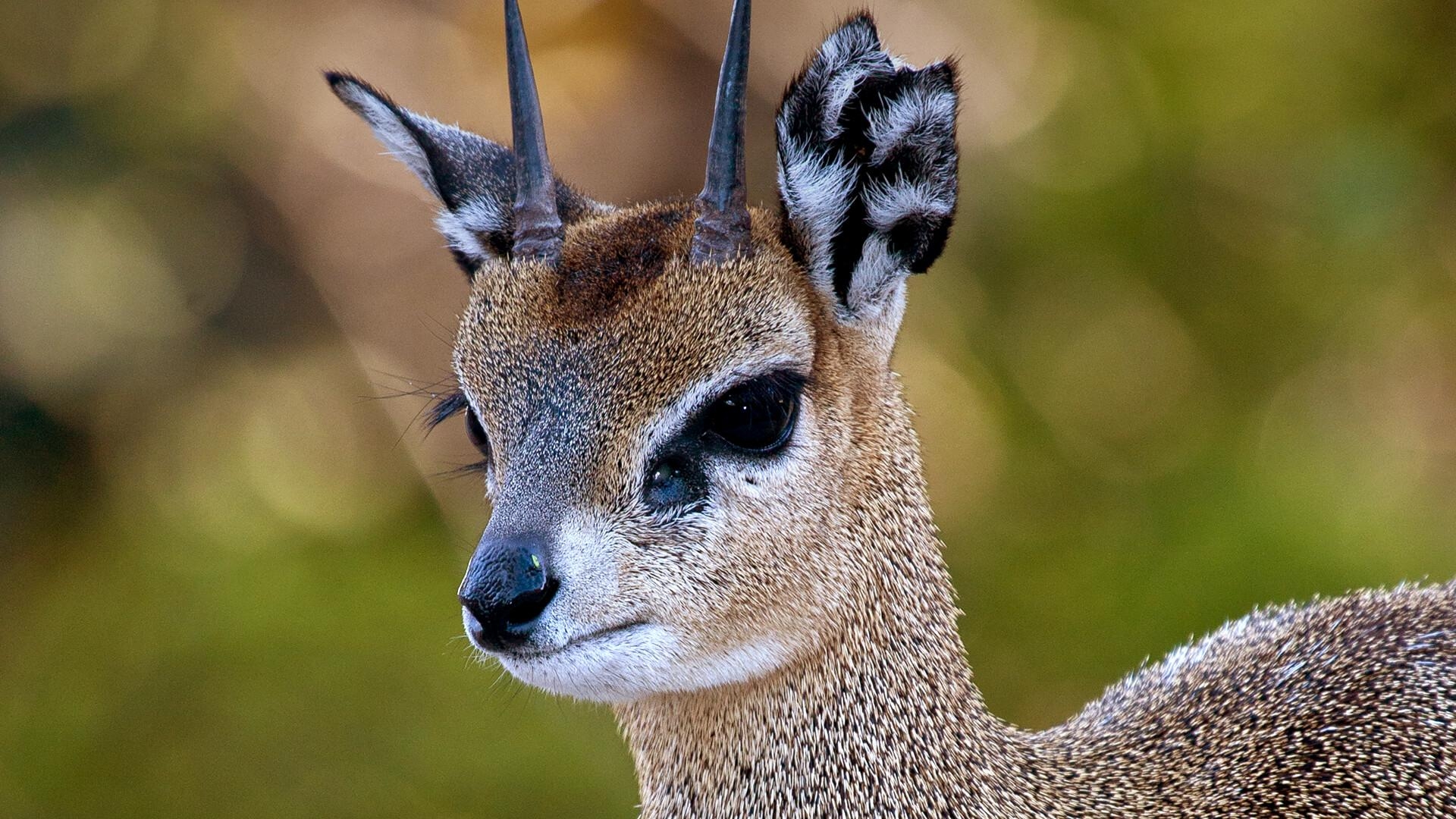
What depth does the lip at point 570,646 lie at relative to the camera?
2.43 m

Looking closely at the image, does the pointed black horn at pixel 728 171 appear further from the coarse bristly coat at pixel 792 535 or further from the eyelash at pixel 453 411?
the eyelash at pixel 453 411

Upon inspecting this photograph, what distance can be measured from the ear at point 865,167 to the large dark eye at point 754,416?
0.30m

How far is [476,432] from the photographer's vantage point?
2889mm

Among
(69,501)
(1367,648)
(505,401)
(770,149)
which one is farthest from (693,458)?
(69,501)

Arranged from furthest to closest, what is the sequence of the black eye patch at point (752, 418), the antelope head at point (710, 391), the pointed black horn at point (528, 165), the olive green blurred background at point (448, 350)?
the olive green blurred background at point (448, 350), the pointed black horn at point (528, 165), the black eye patch at point (752, 418), the antelope head at point (710, 391)

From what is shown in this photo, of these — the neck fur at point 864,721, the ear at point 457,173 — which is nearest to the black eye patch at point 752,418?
the neck fur at point 864,721

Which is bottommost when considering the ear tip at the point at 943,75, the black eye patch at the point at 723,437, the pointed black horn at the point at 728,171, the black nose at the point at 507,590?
the black nose at the point at 507,590

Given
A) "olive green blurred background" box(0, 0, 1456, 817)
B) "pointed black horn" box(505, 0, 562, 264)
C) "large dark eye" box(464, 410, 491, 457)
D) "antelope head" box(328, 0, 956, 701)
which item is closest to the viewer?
"antelope head" box(328, 0, 956, 701)

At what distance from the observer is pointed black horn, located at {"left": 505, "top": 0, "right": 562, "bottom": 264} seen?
2707 millimetres

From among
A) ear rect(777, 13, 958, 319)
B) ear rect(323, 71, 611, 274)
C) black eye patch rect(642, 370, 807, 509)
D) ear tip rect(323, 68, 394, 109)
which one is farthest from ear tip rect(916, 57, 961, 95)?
ear tip rect(323, 68, 394, 109)

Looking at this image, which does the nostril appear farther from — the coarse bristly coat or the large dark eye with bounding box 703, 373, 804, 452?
the large dark eye with bounding box 703, 373, 804, 452

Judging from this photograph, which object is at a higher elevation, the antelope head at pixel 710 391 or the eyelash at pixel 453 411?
the antelope head at pixel 710 391

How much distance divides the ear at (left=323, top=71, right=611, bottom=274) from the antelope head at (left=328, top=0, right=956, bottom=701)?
20 cm

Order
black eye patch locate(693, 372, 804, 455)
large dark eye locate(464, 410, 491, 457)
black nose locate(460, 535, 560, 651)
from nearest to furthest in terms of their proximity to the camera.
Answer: black nose locate(460, 535, 560, 651)
black eye patch locate(693, 372, 804, 455)
large dark eye locate(464, 410, 491, 457)
